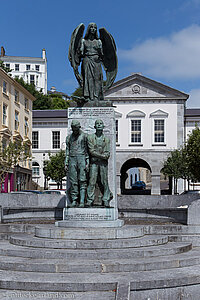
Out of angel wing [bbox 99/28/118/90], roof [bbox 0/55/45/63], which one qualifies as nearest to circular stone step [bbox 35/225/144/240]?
angel wing [bbox 99/28/118/90]

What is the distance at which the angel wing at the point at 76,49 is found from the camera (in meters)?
11.3

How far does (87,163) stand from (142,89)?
1561 inches

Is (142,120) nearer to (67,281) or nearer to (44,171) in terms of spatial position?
(44,171)

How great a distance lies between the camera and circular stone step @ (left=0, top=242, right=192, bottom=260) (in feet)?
23.4

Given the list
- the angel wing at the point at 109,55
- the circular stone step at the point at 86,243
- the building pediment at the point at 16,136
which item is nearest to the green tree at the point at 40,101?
the building pediment at the point at 16,136

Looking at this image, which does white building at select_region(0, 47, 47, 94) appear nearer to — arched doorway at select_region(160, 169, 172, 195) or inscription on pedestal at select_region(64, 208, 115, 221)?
arched doorway at select_region(160, 169, 172, 195)

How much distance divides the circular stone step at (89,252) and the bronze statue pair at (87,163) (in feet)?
8.98

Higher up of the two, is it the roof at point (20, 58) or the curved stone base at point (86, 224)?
the roof at point (20, 58)

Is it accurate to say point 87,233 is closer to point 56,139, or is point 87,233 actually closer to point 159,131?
point 159,131

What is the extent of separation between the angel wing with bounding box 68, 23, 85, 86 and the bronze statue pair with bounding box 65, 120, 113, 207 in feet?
6.88

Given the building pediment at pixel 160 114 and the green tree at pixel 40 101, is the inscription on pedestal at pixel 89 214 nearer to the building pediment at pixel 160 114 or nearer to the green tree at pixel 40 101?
the building pediment at pixel 160 114

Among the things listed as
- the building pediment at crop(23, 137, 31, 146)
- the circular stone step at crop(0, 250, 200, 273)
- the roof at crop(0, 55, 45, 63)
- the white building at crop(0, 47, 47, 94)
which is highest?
the roof at crop(0, 55, 45, 63)

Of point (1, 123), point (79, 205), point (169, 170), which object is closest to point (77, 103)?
point (79, 205)

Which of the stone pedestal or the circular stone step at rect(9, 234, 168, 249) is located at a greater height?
the stone pedestal
